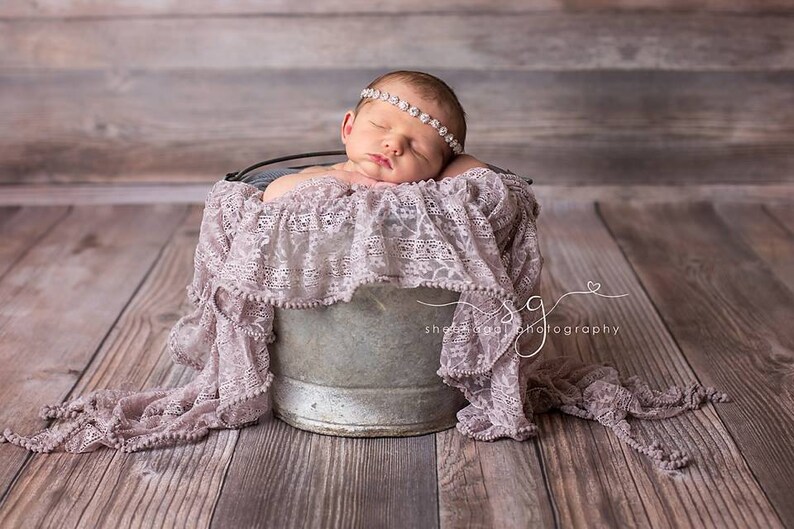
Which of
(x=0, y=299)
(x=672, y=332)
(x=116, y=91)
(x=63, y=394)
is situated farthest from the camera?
(x=116, y=91)

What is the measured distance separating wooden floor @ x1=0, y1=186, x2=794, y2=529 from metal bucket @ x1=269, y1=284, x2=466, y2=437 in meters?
0.04

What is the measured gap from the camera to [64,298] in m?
2.57

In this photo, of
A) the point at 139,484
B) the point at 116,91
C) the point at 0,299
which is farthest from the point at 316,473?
the point at 116,91

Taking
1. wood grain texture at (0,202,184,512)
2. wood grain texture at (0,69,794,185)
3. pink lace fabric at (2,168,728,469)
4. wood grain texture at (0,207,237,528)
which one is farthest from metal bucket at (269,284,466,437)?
wood grain texture at (0,69,794,185)

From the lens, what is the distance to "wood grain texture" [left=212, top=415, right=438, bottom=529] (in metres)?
1.56

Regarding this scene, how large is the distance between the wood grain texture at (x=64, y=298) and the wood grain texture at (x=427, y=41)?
0.55 metres

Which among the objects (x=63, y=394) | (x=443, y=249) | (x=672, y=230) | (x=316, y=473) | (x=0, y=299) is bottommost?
(x=672, y=230)

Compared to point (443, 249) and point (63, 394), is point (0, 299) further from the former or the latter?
point (443, 249)

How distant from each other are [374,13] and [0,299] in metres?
1.49

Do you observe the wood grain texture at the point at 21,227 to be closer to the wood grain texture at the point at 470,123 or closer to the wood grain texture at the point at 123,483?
the wood grain texture at the point at 470,123

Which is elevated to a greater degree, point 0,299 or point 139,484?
point 139,484

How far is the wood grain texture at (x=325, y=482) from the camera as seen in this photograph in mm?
1557

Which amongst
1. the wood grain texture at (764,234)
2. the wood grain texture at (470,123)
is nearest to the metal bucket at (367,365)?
the wood grain texture at (764,234)

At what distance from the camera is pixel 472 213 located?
1.64 metres
